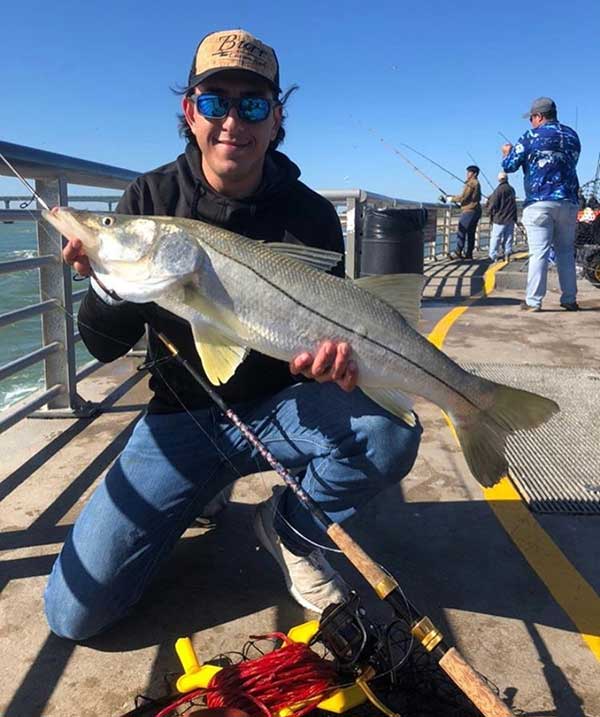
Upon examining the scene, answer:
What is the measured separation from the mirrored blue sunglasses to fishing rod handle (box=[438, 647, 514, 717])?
217 cm

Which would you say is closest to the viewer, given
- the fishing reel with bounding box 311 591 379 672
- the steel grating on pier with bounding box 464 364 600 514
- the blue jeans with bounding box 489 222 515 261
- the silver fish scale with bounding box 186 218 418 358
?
the fishing reel with bounding box 311 591 379 672

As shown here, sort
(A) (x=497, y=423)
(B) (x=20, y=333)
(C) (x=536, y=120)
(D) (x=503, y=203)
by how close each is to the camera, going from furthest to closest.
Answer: (D) (x=503, y=203) → (B) (x=20, y=333) → (C) (x=536, y=120) → (A) (x=497, y=423)

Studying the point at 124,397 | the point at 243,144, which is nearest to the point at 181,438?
the point at 243,144

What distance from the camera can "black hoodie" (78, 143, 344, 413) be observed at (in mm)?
2822

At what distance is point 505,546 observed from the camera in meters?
3.07

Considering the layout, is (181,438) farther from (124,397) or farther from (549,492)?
(124,397)

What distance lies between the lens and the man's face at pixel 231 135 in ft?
8.97

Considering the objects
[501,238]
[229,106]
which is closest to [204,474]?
[229,106]

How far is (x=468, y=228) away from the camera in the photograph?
1736 cm

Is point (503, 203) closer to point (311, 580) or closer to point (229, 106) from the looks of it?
point (229, 106)

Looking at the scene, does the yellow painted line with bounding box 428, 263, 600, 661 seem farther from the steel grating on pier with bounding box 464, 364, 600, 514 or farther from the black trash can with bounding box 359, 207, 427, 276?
the black trash can with bounding box 359, 207, 427, 276

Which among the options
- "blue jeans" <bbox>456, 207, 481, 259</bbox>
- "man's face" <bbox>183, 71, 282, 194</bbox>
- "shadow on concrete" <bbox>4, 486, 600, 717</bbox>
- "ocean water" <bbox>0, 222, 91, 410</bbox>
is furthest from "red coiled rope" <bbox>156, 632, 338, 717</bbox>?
"blue jeans" <bbox>456, 207, 481, 259</bbox>

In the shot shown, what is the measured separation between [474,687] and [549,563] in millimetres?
1313

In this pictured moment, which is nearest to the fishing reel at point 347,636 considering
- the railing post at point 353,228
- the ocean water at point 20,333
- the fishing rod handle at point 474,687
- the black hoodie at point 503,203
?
the fishing rod handle at point 474,687
